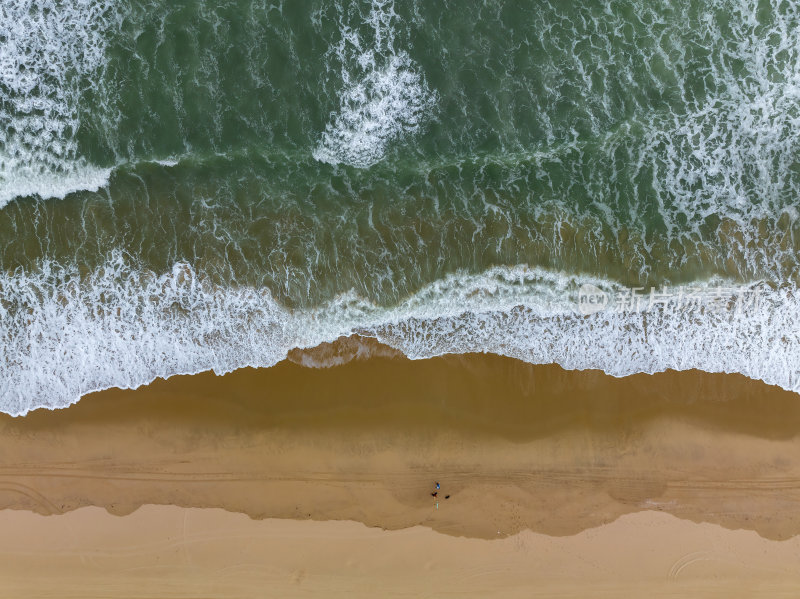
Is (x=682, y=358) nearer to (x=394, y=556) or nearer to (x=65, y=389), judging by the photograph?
(x=394, y=556)

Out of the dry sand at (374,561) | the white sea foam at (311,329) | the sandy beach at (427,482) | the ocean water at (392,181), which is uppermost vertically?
the ocean water at (392,181)

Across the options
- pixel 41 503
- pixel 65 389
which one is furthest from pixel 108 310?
pixel 41 503

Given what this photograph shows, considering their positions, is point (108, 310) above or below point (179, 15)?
below

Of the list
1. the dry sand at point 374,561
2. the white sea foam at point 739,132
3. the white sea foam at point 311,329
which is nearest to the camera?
the dry sand at point 374,561

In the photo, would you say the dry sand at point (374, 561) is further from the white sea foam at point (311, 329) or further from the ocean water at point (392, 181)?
the ocean water at point (392, 181)

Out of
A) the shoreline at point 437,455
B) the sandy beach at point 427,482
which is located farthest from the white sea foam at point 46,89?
the sandy beach at point 427,482
